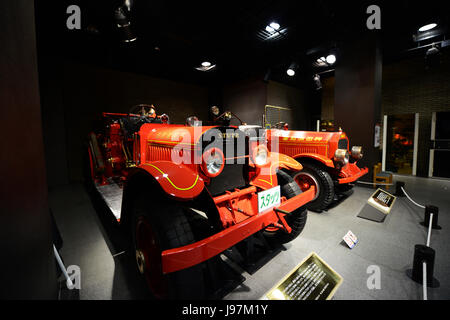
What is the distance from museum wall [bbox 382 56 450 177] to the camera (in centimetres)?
603

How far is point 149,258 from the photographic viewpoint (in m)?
1.67

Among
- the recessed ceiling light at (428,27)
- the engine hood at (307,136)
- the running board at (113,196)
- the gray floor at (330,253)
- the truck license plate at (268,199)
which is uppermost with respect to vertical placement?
the recessed ceiling light at (428,27)

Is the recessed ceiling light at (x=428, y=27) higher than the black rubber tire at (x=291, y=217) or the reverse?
higher

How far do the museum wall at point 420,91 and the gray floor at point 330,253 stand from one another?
13.0 ft

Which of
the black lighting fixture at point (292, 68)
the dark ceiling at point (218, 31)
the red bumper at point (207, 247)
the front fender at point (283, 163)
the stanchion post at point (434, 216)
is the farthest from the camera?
the black lighting fixture at point (292, 68)

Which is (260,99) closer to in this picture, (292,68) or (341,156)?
(292,68)

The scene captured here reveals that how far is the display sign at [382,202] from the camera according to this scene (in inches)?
117

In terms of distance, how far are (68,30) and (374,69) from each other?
23.1 ft

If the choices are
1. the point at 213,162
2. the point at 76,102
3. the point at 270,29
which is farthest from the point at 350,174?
the point at 76,102

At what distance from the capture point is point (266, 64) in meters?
6.55

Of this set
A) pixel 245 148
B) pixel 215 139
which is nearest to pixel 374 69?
pixel 245 148

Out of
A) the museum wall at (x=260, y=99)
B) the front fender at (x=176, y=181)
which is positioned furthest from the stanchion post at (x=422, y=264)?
the museum wall at (x=260, y=99)

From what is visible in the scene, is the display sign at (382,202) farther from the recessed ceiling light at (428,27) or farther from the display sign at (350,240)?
the recessed ceiling light at (428,27)
